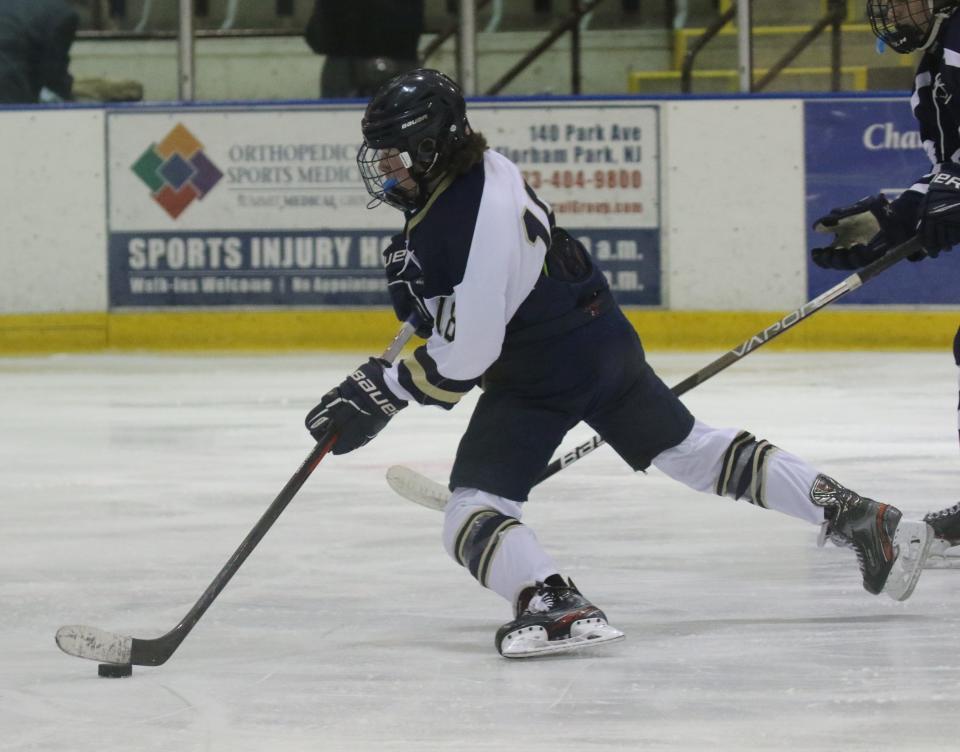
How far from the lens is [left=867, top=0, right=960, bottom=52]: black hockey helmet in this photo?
11.2ft

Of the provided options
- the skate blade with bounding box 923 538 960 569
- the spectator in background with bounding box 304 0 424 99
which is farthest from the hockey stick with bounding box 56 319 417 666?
the spectator in background with bounding box 304 0 424 99

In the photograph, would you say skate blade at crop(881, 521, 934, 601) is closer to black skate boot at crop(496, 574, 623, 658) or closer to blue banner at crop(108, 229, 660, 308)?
black skate boot at crop(496, 574, 623, 658)

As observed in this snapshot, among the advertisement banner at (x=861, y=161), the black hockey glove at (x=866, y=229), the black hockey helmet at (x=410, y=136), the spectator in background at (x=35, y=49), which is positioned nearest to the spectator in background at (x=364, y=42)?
the spectator in background at (x=35, y=49)

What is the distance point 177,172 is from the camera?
8406mm

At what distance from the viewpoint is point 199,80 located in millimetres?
8523

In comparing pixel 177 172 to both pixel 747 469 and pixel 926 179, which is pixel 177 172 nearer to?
pixel 926 179

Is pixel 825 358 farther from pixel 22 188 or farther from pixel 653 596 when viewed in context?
pixel 653 596

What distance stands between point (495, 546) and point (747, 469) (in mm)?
489

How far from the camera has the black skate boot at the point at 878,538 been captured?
3049mm

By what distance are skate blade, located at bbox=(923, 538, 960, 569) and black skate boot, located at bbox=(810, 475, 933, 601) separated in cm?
46

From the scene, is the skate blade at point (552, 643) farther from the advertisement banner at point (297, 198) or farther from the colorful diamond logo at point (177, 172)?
the colorful diamond logo at point (177, 172)

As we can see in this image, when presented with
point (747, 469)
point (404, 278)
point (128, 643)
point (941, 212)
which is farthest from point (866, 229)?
point (128, 643)

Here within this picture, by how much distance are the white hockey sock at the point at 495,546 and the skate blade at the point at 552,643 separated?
4.3 inches

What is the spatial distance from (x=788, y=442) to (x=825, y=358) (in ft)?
7.83
